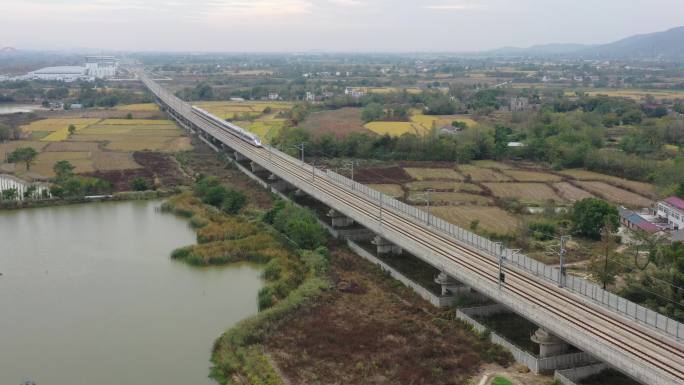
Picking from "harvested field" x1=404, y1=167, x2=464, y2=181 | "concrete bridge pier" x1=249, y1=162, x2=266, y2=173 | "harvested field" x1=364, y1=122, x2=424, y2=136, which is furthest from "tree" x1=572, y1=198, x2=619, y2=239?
"harvested field" x1=364, y1=122, x2=424, y2=136

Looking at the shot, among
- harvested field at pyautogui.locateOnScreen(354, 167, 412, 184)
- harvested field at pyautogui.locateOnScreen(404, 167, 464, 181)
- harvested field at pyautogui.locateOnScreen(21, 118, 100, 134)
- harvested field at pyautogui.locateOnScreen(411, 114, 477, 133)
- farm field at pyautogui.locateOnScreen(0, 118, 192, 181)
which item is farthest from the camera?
harvested field at pyautogui.locateOnScreen(411, 114, 477, 133)

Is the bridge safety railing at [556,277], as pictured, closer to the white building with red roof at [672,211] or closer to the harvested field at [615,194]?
the white building with red roof at [672,211]

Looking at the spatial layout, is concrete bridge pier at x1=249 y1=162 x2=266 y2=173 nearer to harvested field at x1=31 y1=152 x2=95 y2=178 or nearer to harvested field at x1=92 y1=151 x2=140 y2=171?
harvested field at x1=92 y1=151 x2=140 y2=171

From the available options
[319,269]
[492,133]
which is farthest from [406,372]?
[492,133]

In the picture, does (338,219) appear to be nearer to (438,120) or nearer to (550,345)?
(550,345)

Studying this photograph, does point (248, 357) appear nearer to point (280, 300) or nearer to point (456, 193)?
point (280, 300)
